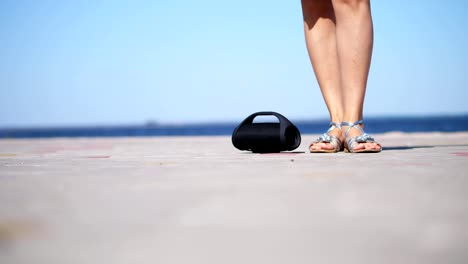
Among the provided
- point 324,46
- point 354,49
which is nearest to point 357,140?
point 354,49

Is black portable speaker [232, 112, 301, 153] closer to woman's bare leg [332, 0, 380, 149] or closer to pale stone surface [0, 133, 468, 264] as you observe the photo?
woman's bare leg [332, 0, 380, 149]

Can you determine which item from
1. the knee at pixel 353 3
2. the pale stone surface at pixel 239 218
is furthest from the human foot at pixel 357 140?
the pale stone surface at pixel 239 218

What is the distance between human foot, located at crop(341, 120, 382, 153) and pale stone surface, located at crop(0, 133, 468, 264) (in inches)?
49.6

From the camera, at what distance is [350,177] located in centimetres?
183

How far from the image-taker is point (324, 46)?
11.9 feet

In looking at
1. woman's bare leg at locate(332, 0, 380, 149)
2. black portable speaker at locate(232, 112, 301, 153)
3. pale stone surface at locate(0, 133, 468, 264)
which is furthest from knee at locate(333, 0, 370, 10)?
pale stone surface at locate(0, 133, 468, 264)

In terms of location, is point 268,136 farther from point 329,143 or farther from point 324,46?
point 324,46

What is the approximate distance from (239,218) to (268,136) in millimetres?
2387

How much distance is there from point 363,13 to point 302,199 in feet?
7.11

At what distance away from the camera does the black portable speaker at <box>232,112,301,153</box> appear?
141 inches

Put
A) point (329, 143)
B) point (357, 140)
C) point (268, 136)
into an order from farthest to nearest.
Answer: point (268, 136) < point (329, 143) < point (357, 140)

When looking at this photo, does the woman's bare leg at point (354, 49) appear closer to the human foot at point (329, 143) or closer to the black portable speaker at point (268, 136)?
the human foot at point (329, 143)

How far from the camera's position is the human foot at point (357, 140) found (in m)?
3.22

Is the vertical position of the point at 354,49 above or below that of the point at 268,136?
above
